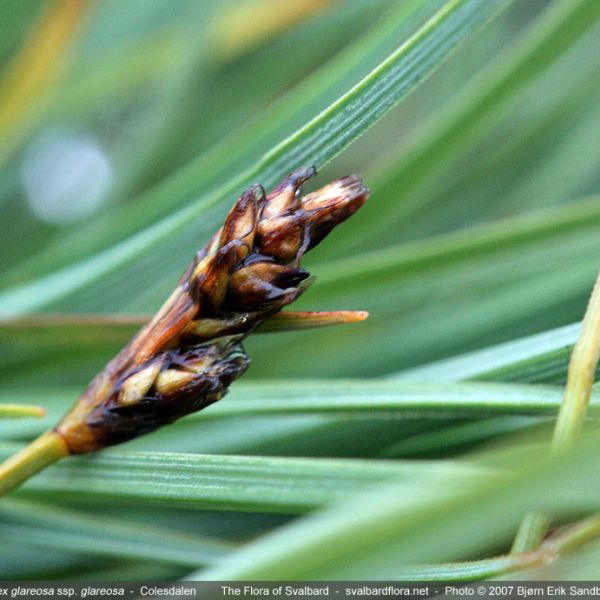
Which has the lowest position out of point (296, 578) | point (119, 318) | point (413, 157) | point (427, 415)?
point (296, 578)

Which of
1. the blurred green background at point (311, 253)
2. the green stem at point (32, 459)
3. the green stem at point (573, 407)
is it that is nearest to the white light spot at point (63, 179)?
the blurred green background at point (311, 253)

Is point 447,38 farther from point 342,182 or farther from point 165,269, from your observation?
point 165,269

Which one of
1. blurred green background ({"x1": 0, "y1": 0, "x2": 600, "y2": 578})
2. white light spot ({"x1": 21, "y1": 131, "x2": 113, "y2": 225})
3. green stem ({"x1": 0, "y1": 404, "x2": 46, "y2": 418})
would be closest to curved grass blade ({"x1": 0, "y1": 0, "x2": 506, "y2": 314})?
blurred green background ({"x1": 0, "y1": 0, "x2": 600, "y2": 578})

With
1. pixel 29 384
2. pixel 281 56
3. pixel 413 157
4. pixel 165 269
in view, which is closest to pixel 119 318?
pixel 165 269

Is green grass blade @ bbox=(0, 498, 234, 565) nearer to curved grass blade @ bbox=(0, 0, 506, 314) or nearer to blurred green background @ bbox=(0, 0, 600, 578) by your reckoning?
blurred green background @ bbox=(0, 0, 600, 578)

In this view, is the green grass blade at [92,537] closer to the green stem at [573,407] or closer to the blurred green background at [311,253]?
the blurred green background at [311,253]

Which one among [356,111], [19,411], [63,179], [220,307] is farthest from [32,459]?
[63,179]
